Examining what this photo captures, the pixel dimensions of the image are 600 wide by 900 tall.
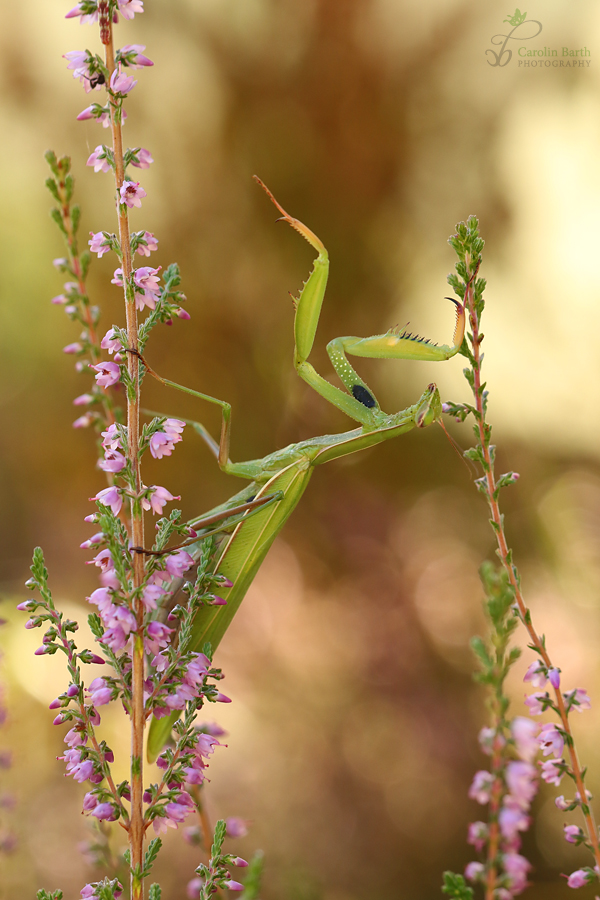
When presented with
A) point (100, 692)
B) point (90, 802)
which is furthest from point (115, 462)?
point (90, 802)

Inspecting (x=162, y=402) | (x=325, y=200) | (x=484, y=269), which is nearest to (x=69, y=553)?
(x=162, y=402)

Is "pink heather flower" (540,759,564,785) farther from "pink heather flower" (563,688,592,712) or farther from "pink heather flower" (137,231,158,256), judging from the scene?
"pink heather flower" (137,231,158,256)

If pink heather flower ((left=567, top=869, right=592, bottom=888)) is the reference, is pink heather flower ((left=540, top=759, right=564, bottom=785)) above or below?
above

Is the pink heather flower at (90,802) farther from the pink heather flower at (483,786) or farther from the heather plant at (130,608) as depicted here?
the pink heather flower at (483,786)

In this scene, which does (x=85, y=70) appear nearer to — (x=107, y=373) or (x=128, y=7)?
(x=128, y=7)

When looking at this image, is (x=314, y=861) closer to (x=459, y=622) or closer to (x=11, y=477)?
(x=459, y=622)

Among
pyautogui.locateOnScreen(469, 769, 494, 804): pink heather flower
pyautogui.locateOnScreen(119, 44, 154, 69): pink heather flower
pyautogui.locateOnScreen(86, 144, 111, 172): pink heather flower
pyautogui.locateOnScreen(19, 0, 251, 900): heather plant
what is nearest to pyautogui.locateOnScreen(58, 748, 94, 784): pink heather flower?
pyautogui.locateOnScreen(19, 0, 251, 900): heather plant
